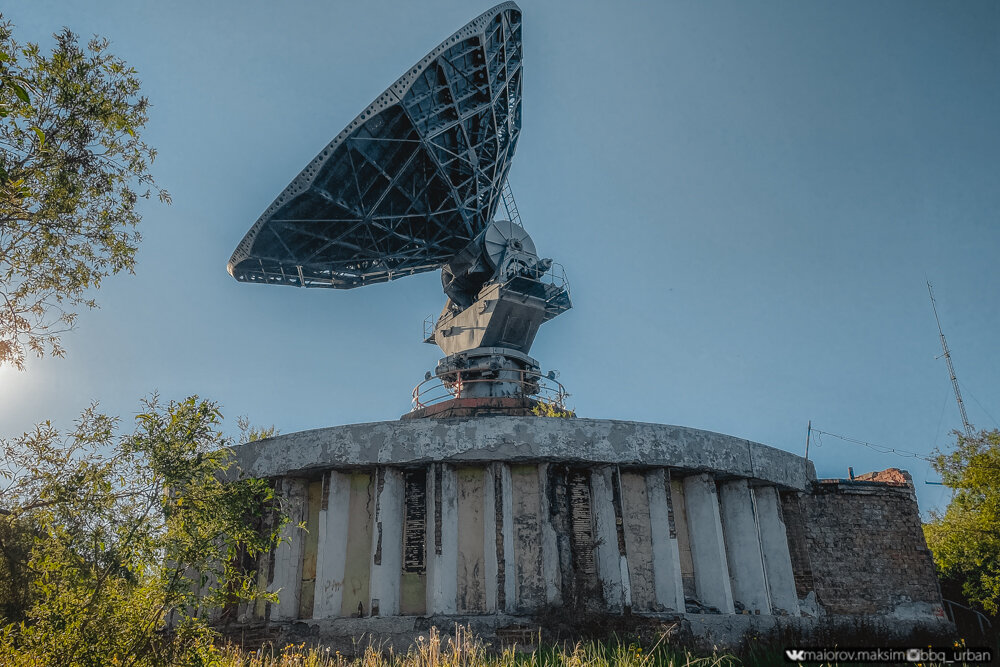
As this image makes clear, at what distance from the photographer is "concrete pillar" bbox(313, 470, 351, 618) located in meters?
12.3

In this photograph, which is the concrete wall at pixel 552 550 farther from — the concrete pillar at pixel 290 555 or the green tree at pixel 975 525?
the green tree at pixel 975 525

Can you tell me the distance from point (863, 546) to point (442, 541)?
895 cm

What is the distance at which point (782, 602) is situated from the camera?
14.1 metres

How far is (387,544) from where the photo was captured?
41.7ft

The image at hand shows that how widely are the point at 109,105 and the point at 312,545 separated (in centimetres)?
825

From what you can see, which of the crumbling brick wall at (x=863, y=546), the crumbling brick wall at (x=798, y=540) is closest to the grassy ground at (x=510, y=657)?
the crumbling brick wall at (x=798, y=540)

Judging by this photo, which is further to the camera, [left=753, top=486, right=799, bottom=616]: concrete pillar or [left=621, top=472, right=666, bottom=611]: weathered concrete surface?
[left=753, top=486, right=799, bottom=616]: concrete pillar

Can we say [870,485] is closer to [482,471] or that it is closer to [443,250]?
[482,471]

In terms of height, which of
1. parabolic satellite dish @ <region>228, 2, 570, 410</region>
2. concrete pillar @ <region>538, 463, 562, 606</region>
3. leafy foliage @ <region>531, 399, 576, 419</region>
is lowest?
concrete pillar @ <region>538, 463, 562, 606</region>

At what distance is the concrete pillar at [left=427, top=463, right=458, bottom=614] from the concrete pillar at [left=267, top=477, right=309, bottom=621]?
96.8 inches

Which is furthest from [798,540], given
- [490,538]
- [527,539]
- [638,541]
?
[490,538]

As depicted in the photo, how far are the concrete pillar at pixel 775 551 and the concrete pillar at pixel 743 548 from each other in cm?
42

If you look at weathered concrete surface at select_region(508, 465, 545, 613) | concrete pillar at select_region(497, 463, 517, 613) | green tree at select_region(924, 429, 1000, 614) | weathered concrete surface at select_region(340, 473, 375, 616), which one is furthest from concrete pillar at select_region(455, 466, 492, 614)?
green tree at select_region(924, 429, 1000, 614)

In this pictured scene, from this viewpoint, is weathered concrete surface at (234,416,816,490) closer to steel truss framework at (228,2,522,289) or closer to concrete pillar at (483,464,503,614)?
concrete pillar at (483,464,503,614)
